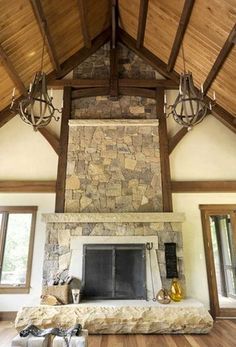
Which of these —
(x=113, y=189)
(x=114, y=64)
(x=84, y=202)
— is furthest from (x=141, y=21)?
(x=84, y=202)

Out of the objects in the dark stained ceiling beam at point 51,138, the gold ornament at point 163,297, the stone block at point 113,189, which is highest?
the dark stained ceiling beam at point 51,138

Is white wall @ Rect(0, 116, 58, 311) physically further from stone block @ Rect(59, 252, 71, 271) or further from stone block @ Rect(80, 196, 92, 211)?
stone block @ Rect(80, 196, 92, 211)

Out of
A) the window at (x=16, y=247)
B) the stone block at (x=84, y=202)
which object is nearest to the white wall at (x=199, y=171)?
the stone block at (x=84, y=202)

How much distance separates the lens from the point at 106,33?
710 cm

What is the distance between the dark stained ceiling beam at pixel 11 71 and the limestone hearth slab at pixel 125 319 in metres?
4.74

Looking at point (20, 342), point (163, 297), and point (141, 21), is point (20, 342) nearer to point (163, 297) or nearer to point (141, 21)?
point (163, 297)

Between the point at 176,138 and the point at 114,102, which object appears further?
the point at 114,102

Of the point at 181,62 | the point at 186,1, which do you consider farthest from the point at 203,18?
the point at 181,62

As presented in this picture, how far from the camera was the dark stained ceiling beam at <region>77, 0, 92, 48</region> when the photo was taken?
5.51 m

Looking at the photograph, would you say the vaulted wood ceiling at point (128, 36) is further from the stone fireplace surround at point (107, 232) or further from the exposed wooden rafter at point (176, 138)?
the stone fireplace surround at point (107, 232)

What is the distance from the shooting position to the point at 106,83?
6762 mm

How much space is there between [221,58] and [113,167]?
3267 millimetres

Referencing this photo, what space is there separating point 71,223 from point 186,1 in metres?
4.93

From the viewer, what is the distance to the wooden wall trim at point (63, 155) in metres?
5.96
